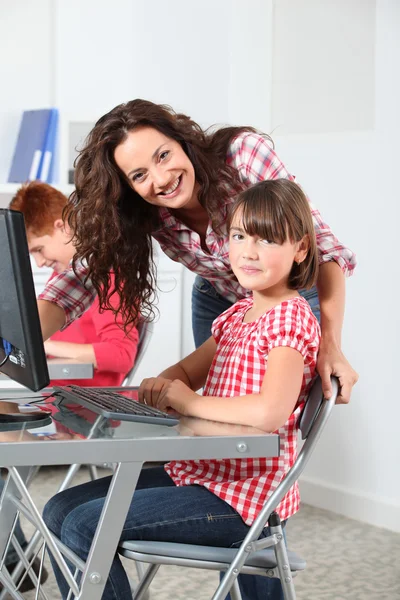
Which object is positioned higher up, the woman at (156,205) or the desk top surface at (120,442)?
the woman at (156,205)

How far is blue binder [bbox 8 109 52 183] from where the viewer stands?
4.23 meters

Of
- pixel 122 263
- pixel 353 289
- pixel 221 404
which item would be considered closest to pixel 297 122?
pixel 353 289

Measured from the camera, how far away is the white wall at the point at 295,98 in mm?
3283

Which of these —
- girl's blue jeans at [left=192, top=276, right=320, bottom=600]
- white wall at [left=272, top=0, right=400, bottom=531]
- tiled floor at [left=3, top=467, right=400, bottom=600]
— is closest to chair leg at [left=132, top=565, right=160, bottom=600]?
girl's blue jeans at [left=192, top=276, right=320, bottom=600]

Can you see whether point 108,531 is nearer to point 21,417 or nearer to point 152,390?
point 21,417

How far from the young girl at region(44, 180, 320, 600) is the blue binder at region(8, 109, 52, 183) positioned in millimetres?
2620

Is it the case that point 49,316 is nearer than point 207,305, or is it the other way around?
point 49,316

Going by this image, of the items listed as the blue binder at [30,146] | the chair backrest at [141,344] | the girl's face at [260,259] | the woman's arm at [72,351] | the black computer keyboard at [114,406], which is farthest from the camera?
the blue binder at [30,146]

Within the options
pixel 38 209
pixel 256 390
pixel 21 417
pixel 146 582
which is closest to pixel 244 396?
pixel 256 390

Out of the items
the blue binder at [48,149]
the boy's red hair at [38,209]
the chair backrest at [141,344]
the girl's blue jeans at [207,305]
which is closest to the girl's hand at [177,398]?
the girl's blue jeans at [207,305]

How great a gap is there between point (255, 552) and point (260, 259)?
0.52 m

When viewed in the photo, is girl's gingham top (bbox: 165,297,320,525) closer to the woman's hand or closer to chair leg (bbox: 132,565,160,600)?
the woman's hand

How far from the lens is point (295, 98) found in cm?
360

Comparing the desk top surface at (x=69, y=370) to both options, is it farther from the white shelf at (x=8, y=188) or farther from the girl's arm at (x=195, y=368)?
the white shelf at (x=8, y=188)
